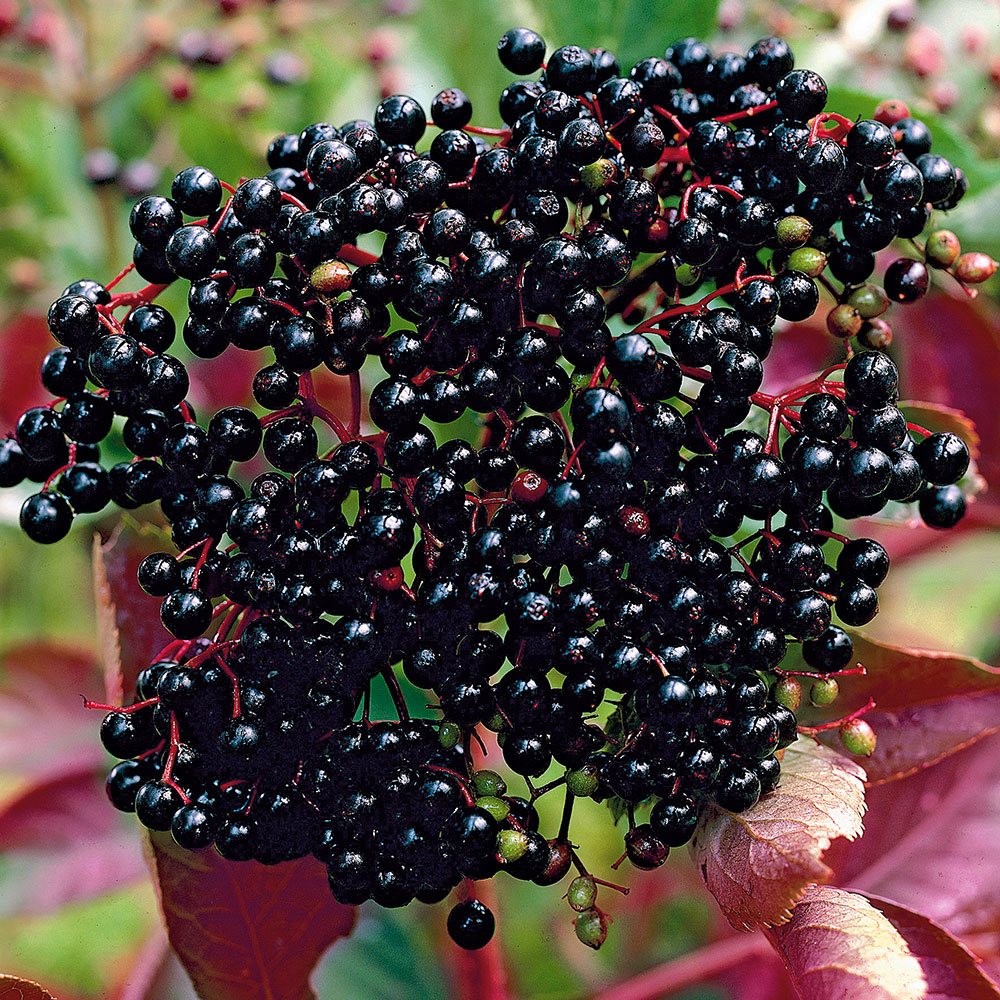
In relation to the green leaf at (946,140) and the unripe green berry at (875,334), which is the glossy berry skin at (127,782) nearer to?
the unripe green berry at (875,334)

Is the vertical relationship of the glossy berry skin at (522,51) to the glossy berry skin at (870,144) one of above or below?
above

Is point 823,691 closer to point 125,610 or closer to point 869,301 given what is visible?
point 869,301

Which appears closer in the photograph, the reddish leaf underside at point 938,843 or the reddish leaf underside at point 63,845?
the reddish leaf underside at point 938,843

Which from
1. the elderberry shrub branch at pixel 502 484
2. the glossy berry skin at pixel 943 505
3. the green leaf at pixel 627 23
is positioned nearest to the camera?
the elderberry shrub branch at pixel 502 484

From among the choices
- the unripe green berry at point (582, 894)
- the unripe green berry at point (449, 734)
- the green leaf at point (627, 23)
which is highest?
the green leaf at point (627, 23)

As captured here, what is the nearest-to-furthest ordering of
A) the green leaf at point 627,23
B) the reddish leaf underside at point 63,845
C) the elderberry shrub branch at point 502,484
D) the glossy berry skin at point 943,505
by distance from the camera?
the elderberry shrub branch at point 502,484, the glossy berry skin at point 943,505, the green leaf at point 627,23, the reddish leaf underside at point 63,845

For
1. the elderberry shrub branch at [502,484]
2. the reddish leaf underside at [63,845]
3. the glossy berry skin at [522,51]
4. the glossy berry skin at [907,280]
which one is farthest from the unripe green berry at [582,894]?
the reddish leaf underside at [63,845]
